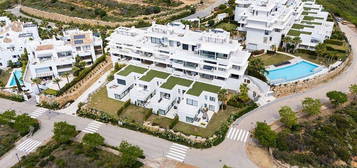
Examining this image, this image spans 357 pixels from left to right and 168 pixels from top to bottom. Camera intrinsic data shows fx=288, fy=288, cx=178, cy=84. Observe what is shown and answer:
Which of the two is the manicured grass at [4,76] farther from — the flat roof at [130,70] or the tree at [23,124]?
the flat roof at [130,70]

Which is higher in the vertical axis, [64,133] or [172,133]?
[64,133]

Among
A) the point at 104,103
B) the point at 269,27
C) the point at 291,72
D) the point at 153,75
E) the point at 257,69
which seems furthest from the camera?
the point at 269,27

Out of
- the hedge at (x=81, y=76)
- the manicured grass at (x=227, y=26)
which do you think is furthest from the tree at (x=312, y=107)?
the hedge at (x=81, y=76)

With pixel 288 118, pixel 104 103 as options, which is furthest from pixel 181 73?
pixel 288 118

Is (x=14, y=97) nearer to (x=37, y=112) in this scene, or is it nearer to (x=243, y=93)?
(x=37, y=112)

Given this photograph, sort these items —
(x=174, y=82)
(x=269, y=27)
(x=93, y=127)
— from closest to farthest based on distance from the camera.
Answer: (x=93, y=127), (x=174, y=82), (x=269, y=27)

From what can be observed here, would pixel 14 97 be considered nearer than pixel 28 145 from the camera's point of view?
No

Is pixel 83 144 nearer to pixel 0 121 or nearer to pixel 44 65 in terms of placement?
pixel 0 121
